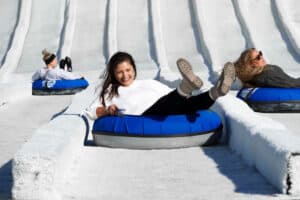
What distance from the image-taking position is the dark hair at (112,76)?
12.3ft

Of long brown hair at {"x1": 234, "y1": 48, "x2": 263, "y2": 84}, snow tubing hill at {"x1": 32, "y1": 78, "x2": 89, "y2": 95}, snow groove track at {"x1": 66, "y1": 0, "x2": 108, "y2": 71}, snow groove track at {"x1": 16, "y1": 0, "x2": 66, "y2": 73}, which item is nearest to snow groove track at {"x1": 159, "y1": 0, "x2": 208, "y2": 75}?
snow groove track at {"x1": 66, "y1": 0, "x2": 108, "y2": 71}

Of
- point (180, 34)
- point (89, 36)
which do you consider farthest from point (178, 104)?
point (89, 36)

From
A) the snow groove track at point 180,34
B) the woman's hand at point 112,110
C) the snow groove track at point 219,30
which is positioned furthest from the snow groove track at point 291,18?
the woman's hand at point 112,110

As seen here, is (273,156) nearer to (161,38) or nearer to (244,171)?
(244,171)

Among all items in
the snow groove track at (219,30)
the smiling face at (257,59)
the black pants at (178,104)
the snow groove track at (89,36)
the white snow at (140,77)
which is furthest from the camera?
the snow groove track at (89,36)

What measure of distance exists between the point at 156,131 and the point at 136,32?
853 centimetres

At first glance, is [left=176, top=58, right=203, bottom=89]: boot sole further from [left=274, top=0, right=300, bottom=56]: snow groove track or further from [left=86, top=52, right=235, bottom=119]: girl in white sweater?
[left=274, top=0, right=300, bottom=56]: snow groove track

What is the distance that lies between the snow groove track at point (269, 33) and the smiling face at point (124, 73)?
6584 millimetres

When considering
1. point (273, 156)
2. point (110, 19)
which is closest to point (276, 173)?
→ point (273, 156)

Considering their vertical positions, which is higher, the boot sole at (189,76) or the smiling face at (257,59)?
the boot sole at (189,76)

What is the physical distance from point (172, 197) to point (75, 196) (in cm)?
41

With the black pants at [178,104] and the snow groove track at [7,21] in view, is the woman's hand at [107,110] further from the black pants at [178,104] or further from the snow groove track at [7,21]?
the snow groove track at [7,21]

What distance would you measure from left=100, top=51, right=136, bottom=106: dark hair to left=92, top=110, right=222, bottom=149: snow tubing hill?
17 centimetres

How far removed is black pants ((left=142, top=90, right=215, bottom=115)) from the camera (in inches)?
142
